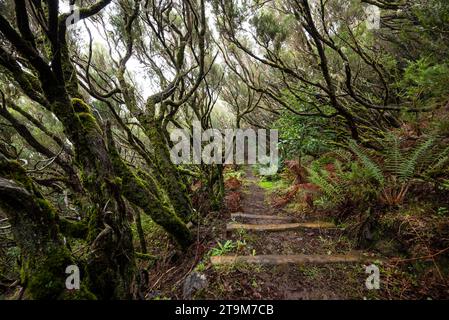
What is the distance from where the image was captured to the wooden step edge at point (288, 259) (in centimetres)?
245

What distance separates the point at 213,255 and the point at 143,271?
2.65ft

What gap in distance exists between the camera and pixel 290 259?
2502 mm

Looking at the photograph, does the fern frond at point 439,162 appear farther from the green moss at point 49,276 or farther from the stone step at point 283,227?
the green moss at point 49,276

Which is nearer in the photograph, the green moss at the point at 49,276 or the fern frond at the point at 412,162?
the green moss at the point at 49,276

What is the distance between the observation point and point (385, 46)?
6078 millimetres

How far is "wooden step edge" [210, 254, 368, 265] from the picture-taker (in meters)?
2.45

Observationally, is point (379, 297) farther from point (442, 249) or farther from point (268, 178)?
point (268, 178)

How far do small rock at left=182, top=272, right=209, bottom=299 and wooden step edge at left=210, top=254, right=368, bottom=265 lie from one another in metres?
0.24

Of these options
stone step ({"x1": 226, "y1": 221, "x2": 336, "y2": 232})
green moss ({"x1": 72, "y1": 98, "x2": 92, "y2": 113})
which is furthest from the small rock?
green moss ({"x1": 72, "y1": 98, "x2": 92, "y2": 113})

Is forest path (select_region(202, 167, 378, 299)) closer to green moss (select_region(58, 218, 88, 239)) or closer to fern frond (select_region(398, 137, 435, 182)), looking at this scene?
fern frond (select_region(398, 137, 435, 182))

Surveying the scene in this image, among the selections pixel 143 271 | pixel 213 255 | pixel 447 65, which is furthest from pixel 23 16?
pixel 447 65

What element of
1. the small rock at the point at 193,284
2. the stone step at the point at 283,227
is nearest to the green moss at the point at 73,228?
the small rock at the point at 193,284

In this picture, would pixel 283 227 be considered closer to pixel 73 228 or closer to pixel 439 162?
pixel 439 162

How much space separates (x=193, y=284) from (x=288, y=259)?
3.52ft
